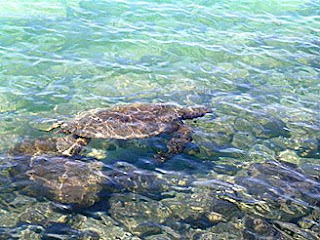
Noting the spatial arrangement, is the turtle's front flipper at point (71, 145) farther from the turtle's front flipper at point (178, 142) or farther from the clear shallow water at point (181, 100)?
the turtle's front flipper at point (178, 142)

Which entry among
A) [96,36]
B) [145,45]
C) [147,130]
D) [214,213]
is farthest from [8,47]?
[214,213]

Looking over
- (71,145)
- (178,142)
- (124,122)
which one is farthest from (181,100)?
(71,145)

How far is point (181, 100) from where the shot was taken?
11.4 metres

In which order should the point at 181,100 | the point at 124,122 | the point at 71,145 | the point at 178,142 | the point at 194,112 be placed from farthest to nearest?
the point at 181,100, the point at 194,112, the point at 124,122, the point at 178,142, the point at 71,145

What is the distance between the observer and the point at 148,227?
6.95 metres

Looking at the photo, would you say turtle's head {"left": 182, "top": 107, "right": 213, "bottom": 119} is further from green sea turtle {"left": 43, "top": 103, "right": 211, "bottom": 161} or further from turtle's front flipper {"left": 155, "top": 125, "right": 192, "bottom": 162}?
turtle's front flipper {"left": 155, "top": 125, "right": 192, "bottom": 162}

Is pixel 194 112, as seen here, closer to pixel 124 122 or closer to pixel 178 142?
pixel 178 142

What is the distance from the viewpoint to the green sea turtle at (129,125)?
9094 mm

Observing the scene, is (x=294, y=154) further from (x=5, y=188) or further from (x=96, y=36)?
(x=96, y=36)

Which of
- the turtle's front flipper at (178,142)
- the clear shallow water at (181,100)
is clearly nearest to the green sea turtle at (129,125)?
the turtle's front flipper at (178,142)

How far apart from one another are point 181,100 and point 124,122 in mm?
2600

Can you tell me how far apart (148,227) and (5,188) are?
9.34 ft

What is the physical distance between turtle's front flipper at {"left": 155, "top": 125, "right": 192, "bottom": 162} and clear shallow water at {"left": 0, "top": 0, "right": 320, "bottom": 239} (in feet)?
0.75

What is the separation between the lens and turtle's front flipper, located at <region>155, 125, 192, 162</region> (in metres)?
8.87
